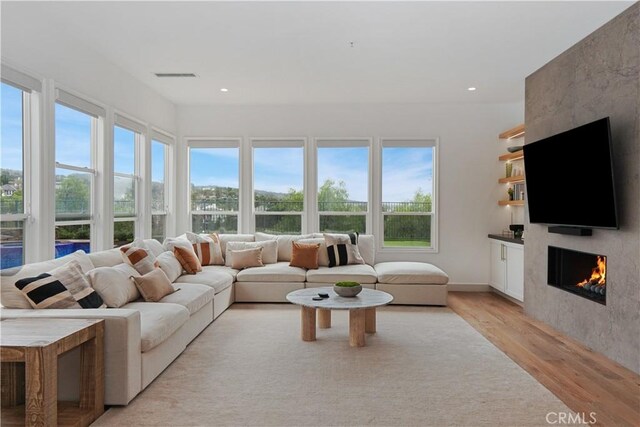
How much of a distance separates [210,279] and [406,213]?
3.29 meters

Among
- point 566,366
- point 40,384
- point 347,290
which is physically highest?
point 347,290

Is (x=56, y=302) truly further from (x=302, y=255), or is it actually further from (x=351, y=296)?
(x=302, y=255)

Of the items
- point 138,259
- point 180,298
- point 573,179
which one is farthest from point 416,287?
point 138,259

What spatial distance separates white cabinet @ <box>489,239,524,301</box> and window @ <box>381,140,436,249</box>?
97 centimetres

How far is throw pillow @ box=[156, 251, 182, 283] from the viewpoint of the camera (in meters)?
4.36

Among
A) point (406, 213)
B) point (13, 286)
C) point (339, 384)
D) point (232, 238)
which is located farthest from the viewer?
point (406, 213)

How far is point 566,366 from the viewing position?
127 inches

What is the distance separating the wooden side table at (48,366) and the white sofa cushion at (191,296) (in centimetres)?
111

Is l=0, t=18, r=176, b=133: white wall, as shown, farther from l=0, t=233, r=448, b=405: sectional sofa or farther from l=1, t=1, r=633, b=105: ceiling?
l=0, t=233, r=448, b=405: sectional sofa

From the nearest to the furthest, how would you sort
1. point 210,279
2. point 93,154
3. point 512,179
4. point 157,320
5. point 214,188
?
point 157,320 → point 93,154 → point 210,279 → point 512,179 → point 214,188

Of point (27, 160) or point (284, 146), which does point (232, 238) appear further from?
point (27, 160)

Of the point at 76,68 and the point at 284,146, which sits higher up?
the point at 76,68

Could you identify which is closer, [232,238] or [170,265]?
[170,265]

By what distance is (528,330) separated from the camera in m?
4.20
